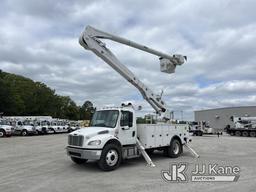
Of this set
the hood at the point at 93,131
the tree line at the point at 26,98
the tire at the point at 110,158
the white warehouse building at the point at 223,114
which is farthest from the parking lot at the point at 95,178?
the white warehouse building at the point at 223,114

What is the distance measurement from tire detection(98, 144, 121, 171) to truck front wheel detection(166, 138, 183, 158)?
3.84m

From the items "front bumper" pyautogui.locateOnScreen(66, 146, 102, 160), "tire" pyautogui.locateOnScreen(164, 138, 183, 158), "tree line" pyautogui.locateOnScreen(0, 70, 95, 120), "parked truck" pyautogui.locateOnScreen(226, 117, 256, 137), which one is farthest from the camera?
"tree line" pyautogui.locateOnScreen(0, 70, 95, 120)

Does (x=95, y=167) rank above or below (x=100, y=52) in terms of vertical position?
below

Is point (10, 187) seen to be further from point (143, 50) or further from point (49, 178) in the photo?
point (143, 50)

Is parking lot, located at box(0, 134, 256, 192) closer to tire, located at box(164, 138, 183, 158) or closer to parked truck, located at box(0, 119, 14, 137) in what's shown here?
tire, located at box(164, 138, 183, 158)

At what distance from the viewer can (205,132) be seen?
44.8 metres

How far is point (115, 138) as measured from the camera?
1195 cm

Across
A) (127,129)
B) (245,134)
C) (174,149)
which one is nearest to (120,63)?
(127,129)

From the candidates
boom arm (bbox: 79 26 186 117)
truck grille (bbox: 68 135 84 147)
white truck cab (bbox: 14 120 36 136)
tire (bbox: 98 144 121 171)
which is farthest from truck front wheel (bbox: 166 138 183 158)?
white truck cab (bbox: 14 120 36 136)

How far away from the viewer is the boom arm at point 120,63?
45.7 feet

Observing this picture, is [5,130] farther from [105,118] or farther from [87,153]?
[87,153]

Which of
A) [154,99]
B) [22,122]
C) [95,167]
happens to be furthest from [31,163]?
[22,122]

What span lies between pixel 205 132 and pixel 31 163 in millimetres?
35062

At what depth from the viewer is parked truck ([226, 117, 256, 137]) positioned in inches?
1698
